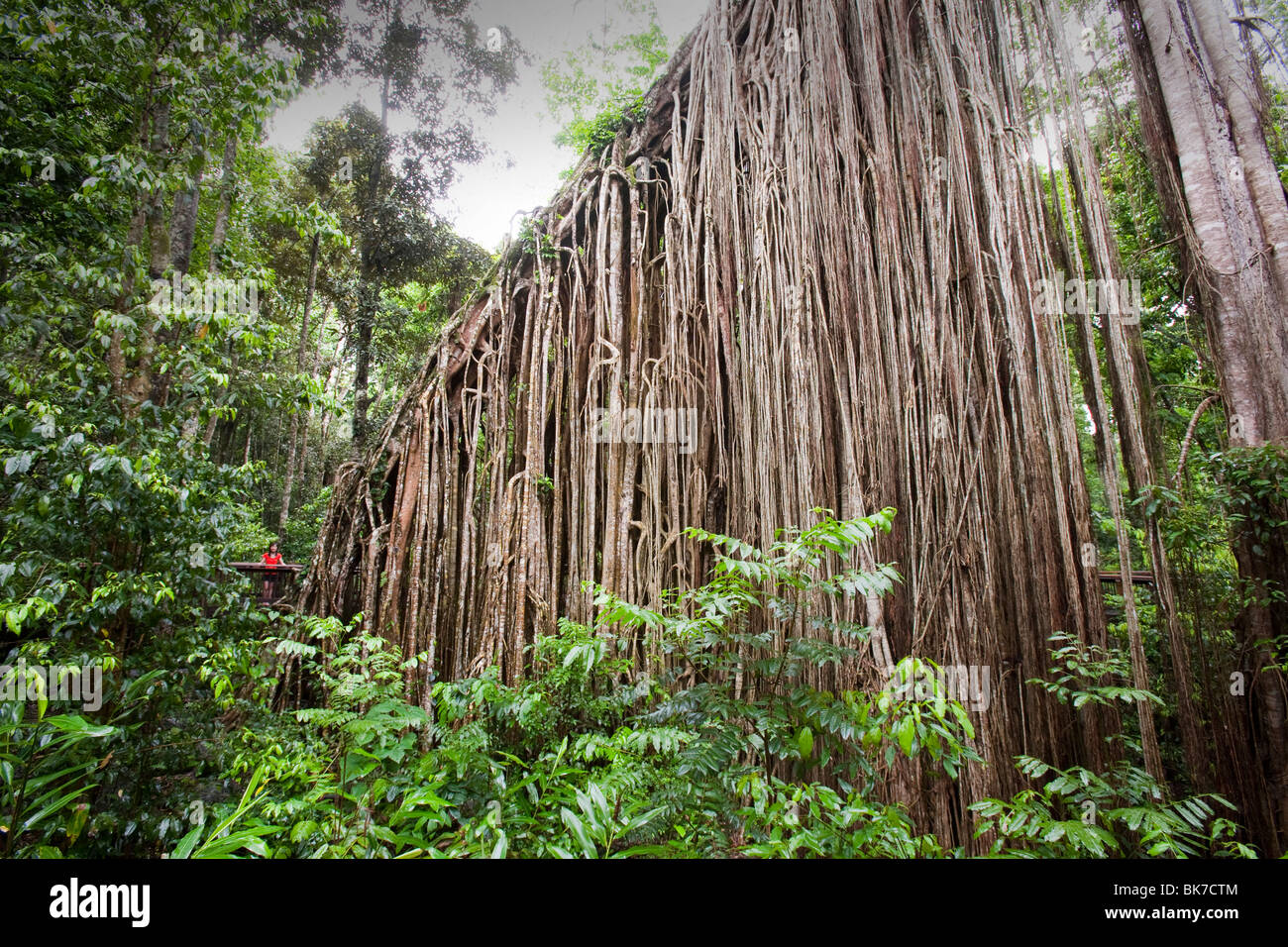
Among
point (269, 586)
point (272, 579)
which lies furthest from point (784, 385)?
point (272, 579)

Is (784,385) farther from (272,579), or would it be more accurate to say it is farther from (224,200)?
(272,579)

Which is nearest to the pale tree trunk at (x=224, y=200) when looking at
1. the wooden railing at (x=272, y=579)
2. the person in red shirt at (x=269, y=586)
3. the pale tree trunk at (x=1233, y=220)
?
the wooden railing at (x=272, y=579)

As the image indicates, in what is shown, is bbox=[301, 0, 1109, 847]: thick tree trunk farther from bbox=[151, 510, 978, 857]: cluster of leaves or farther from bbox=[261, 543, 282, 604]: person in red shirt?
bbox=[261, 543, 282, 604]: person in red shirt

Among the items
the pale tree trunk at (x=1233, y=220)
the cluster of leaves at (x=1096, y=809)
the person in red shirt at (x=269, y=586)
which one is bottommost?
the cluster of leaves at (x=1096, y=809)

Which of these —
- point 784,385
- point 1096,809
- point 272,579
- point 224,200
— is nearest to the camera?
point 1096,809

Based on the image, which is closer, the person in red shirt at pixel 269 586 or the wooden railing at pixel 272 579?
the wooden railing at pixel 272 579

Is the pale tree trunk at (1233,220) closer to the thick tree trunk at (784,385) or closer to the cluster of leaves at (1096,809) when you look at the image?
the cluster of leaves at (1096,809)

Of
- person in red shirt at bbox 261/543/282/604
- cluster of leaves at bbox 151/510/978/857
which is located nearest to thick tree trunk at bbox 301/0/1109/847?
cluster of leaves at bbox 151/510/978/857

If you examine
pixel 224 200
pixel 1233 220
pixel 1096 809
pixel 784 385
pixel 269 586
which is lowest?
pixel 1096 809

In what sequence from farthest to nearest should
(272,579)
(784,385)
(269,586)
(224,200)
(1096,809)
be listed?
(272,579)
(269,586)
(224,200)
(784,385)
(1096,809)
